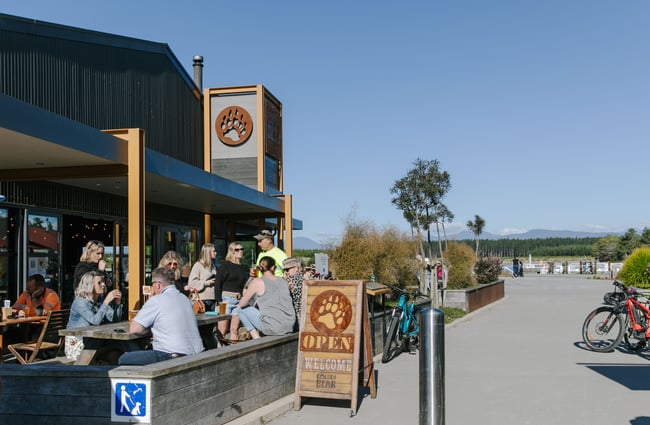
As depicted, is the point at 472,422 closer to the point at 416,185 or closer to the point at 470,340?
the point at 470,340

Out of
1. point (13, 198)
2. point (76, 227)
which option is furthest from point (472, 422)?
point (76, 227)

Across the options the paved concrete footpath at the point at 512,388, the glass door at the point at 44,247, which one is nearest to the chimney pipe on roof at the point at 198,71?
the glass door at the point at 44,247

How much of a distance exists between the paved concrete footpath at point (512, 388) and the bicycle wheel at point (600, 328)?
19 cm

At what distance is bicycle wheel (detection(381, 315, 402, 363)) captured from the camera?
34.3ft

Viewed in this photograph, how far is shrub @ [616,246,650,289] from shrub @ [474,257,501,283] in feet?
17.4

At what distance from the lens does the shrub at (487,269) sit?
28438 millimetres

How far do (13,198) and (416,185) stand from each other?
26231 mm

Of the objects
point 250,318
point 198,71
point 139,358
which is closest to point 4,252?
point 250,318

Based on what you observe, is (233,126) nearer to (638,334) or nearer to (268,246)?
(268,246)

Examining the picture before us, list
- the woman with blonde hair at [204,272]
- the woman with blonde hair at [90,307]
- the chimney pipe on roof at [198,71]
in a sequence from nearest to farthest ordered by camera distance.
A: the woman with blonde hair at [90,307], the woman with blonde hair at [204,272], the chimney pipe on roof at [198,71]

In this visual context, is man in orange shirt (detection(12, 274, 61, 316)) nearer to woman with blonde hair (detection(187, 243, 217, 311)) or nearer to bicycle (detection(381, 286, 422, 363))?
woman with blonde hair (detection(187, 243, 217, 311))

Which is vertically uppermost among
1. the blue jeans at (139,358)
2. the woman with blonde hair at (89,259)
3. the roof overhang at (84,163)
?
the roof overhang at (84,163)

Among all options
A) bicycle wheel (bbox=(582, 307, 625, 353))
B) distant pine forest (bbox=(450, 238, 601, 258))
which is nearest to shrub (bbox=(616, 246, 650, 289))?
bicycle wheel (bbox=(582, 307, 625, 353))

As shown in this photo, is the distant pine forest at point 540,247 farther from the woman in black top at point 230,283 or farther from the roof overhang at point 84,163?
the woman in black top at point 230,283
